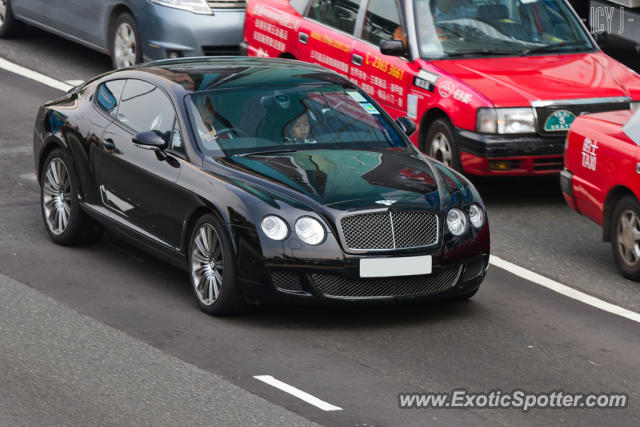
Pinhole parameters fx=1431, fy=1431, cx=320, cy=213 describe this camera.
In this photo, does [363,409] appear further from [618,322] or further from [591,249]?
[591,249]

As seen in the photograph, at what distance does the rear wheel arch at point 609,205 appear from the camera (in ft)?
34.7

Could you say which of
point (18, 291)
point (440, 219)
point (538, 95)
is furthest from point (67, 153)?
point (538, 95)

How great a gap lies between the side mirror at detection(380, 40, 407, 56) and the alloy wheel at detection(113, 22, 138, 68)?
4141mm

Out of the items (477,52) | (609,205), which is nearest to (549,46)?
(477,52)

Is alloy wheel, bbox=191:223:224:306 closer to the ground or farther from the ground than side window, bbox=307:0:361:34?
closer to the ground

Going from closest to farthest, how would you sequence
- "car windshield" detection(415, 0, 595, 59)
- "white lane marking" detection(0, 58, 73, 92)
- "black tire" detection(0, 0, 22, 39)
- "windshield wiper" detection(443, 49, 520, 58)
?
"windshield wiper" detection(443, 49, 520, 58), "car windshield" detection(415, 0, 595, 59), "white lane marking" detection(0, 58, 73, 92), "black tire" detection(0, 0, 22, 39)

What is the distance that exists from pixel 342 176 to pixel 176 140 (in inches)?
50.5

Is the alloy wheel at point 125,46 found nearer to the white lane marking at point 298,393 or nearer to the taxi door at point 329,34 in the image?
the taxi door at point 329,34

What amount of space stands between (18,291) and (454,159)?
4388mm

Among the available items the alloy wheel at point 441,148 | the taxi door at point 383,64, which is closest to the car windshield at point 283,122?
the alloy wheel at point 441,148

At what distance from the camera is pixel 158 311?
9.29m

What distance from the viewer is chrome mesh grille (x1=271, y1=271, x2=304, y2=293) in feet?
29.0

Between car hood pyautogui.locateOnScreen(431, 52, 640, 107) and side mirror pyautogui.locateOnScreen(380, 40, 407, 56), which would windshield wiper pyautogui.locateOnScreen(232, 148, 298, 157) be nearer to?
car hood pyautogui.locateOnScreen(431, 52, 640, 107)

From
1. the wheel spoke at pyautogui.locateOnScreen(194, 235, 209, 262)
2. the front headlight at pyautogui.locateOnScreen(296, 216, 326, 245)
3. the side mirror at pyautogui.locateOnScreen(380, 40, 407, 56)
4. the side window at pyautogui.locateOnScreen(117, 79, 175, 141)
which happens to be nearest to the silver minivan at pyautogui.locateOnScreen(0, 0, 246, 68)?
the side mirror at pyautogui.locateOnScreen(380, 40, 407, 56)
